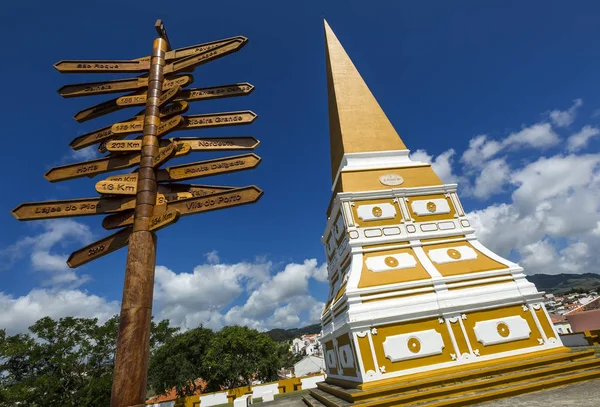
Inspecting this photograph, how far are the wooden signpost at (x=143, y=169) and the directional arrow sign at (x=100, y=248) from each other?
1 centimetres

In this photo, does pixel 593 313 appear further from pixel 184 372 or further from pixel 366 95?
pixel 184 372

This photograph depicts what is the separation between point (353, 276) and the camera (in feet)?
30.6

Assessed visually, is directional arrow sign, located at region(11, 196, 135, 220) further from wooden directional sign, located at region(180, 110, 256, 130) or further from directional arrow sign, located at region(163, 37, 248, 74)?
directional arrow sign, located at region(163, 37, 248, 74)

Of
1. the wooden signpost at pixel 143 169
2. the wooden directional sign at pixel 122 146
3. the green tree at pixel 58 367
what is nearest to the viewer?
the wooden signpost at pixel 143 169

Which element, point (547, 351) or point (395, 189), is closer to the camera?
point (547, 351)

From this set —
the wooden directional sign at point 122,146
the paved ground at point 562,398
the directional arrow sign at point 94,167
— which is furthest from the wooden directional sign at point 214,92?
the paved ground at point 562,398

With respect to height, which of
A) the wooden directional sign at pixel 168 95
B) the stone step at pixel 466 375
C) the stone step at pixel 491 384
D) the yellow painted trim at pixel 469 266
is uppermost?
the wooden directional sign at pixel 168 95

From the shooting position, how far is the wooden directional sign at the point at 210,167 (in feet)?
12.5

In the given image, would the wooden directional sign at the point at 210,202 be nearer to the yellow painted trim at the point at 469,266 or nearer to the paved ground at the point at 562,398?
the paved ground at the point at 562,398

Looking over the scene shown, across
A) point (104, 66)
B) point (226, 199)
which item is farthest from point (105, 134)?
point (226, 199)

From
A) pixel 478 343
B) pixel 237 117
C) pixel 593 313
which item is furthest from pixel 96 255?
pixel 593 313

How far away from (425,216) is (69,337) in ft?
89.4

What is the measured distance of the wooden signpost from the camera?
9.97 ft

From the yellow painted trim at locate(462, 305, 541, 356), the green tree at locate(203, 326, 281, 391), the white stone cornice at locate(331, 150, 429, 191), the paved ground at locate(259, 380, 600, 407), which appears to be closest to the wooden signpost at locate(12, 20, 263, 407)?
the paved ground at locate(259, 380, 600, 407)
